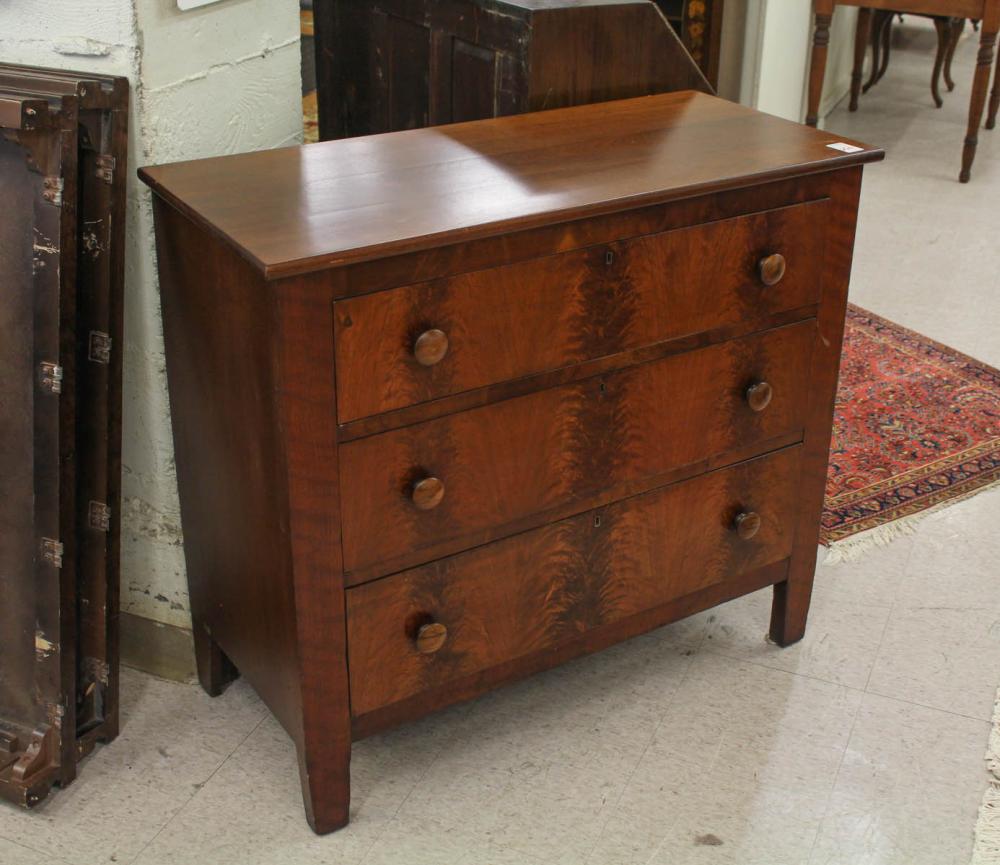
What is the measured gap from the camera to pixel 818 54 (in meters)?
4.80

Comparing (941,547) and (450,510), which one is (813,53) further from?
(450,510)

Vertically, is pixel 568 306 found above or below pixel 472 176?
below

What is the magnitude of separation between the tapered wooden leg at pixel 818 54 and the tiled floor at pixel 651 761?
270 centimetres

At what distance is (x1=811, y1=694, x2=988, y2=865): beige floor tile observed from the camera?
196 cm

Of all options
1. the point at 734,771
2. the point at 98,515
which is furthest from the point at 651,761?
the point at 98,515

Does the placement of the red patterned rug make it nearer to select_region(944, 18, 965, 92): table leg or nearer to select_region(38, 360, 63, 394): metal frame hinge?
select_region(38, 360, 63, 394): metal frame hinge

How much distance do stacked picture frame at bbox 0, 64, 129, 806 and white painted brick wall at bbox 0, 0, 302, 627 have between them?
0.19 ft

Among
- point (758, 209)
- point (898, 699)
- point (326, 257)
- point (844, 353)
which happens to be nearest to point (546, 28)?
point (758, 209)

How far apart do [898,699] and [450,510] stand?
3.13 feet

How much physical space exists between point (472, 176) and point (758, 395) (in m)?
0.59

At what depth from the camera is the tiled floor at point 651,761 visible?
196 cm

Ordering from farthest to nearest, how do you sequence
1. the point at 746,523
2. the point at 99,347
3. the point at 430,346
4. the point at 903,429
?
the point at 903,429 < the point at 746,523 < the point at 99,347 < the point at 430,346

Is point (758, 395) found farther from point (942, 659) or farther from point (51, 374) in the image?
point (51, 374)

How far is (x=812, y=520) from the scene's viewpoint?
7.57 feet
